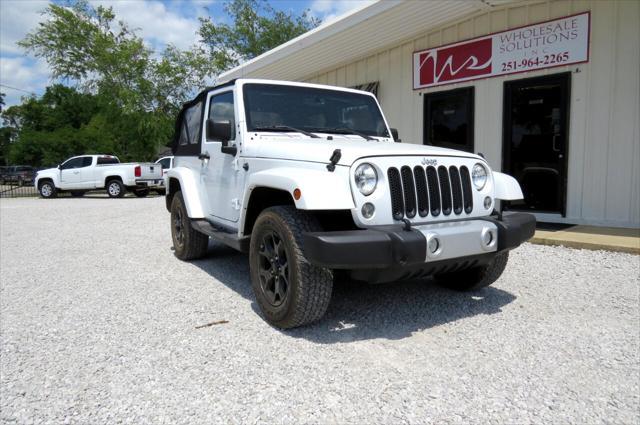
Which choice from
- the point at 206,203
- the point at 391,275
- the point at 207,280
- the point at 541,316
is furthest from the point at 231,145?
the point at 541,316

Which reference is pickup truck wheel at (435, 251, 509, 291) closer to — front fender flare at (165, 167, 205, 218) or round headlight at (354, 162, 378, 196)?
round headlight at (354, 162, 378, 196)

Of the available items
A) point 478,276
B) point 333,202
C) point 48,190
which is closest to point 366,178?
point 333,202

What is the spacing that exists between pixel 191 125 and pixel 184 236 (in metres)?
1.36

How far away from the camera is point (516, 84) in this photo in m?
7.72

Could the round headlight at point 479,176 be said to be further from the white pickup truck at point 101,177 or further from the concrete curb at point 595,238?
the white pickup truck at point 101,177

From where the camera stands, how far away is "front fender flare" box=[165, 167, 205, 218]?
16.1 feet

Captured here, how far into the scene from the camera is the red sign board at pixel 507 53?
22.6 feet

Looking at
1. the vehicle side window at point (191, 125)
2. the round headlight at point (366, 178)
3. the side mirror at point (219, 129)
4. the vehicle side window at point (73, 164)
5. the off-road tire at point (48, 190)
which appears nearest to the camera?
the round headlight at point (366, 178)

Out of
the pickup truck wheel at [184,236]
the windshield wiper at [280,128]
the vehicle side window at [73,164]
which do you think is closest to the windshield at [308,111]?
the windshield wiper at [280,128]

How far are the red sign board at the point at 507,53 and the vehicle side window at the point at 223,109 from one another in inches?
213

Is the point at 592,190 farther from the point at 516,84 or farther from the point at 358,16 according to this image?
the point at 358,16

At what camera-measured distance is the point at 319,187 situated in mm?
2828

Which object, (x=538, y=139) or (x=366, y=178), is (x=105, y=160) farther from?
(x=366, y=178)

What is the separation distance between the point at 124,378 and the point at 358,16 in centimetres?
769
